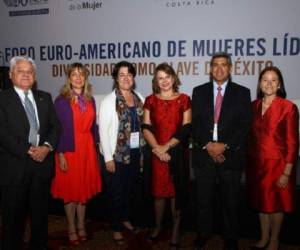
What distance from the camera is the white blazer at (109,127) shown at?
2803 millimetres

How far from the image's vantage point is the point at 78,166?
9.39 feet

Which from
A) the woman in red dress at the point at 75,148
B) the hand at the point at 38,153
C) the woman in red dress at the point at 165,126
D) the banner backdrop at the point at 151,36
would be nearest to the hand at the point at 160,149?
the woman in red dress at the point at 165,126

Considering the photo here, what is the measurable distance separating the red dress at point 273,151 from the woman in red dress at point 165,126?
0.53m

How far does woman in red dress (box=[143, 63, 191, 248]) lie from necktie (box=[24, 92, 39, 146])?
0.83m

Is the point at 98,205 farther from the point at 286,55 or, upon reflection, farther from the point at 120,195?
the point at 286,55

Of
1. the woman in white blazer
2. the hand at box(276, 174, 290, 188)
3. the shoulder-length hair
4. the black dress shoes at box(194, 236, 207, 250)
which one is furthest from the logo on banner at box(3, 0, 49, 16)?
the hand at box(276, 174, 290, 188)

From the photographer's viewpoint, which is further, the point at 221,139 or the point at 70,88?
the point at 70,88

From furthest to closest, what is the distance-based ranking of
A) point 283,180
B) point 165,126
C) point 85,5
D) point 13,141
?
point 85,5 → point 165,126 → point 283,180 → point 13,141

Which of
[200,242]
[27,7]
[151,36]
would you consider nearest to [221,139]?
[200,242]

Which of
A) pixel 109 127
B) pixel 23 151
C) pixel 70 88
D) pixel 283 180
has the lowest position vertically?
pixel 283 180

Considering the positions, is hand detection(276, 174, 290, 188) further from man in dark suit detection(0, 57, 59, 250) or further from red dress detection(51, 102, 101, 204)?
man in dark suit detection(0, 57, 59, 250)

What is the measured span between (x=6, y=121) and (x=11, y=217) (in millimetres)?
647

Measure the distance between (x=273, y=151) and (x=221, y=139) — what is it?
0.37 meters

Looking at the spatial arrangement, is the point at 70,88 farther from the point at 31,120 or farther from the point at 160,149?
the point at 160,149
